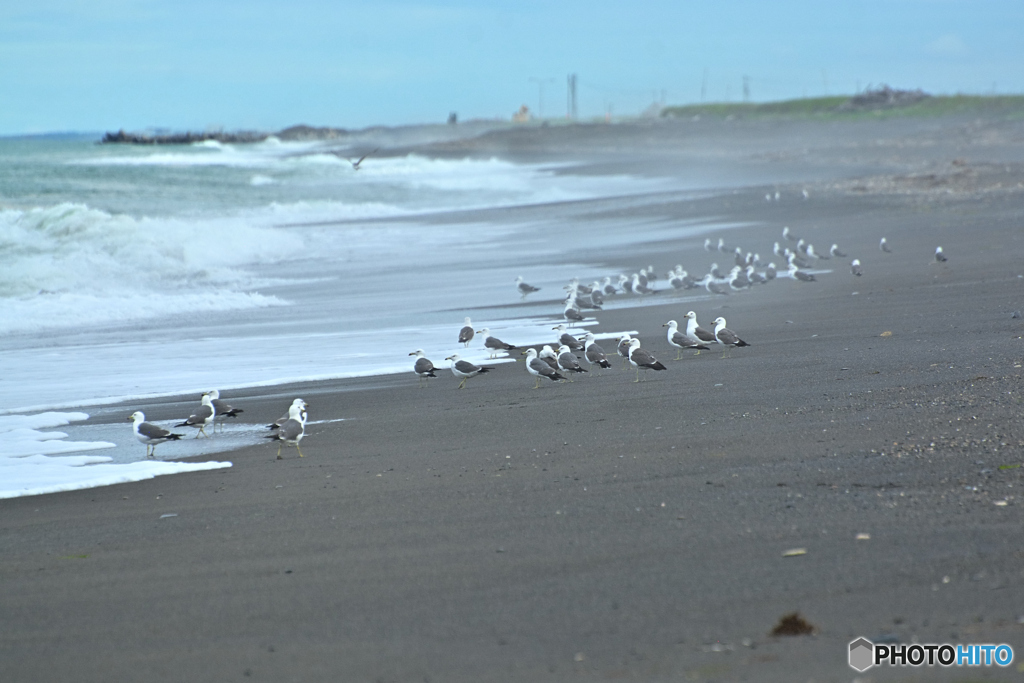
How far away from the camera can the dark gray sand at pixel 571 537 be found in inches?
165

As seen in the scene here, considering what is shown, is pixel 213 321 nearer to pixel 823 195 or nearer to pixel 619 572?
pixel 619 572

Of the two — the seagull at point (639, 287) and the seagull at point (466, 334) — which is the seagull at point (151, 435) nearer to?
the seagull at point (466, 334)

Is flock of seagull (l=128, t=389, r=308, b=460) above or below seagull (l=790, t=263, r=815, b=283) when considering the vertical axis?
below

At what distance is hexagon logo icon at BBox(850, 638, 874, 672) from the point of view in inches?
149

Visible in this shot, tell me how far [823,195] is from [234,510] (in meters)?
29.4

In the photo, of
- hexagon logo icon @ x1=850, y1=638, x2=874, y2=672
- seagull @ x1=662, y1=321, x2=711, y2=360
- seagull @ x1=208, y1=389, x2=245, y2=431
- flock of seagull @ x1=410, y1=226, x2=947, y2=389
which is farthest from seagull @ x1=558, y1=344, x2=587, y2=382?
hexagon logo icon @ x1=850, y1=638, x2=874, y2=672

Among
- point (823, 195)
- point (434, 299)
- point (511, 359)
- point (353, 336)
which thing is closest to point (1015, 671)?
point (511, 359)

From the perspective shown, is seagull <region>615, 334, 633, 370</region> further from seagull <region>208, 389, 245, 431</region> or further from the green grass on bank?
the green grass on bank

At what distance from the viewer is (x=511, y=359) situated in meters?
12.6

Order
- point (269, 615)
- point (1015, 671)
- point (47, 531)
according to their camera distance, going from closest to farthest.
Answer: point (1015, 671), point (269, 615), point (47, 531)

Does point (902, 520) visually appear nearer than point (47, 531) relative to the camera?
Yes

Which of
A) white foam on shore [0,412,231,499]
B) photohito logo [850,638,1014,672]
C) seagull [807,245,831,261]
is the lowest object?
white foam on shore [0,412,231,499]

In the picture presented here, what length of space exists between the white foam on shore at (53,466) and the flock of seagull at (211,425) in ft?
1.10

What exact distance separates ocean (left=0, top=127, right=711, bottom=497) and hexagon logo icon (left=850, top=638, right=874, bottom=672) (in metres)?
6.11
